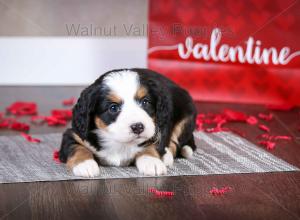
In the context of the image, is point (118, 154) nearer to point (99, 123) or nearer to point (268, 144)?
point (99, 123)

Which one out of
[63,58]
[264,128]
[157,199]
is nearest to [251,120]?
[264,128]

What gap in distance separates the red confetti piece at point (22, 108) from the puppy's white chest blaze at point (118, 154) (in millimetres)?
1680

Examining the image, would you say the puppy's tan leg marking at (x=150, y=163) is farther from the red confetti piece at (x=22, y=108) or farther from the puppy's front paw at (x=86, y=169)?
the red confetti piece at (x=22, y=108)

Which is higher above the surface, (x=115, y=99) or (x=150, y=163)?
(x=115, y=99)

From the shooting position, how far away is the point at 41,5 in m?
5.74

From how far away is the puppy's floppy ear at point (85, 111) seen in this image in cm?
289

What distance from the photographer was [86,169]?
285cm

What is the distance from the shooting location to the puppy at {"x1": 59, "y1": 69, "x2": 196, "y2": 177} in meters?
2.79

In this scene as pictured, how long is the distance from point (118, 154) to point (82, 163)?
0.23 m

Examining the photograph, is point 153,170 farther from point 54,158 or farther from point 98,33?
point 98,33

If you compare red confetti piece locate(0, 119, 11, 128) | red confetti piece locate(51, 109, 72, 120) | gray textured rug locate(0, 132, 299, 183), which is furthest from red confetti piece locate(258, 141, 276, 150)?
red confetti piece locate(0, 119, 11, 128)

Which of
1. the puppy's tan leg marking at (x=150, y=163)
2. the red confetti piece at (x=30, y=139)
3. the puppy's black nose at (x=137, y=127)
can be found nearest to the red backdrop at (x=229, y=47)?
the red confetti piece at (x=30, y=139)

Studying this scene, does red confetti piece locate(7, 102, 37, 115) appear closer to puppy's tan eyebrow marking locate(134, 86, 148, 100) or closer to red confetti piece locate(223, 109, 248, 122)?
red confetti piece locate(223, 109, 248, 122)

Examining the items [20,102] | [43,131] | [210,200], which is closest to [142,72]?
[210,200]
